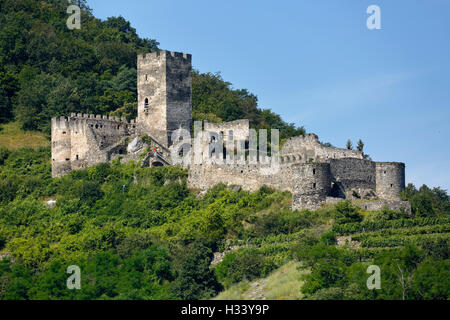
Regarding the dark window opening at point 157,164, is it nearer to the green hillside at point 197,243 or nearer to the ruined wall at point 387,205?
the green hillside at point 197,243

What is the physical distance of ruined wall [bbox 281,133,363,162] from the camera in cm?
5000

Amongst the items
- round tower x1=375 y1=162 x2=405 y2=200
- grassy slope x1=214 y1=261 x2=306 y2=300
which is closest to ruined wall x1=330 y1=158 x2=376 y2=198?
round tower x1=375 y1=162 x2=405 y2=200

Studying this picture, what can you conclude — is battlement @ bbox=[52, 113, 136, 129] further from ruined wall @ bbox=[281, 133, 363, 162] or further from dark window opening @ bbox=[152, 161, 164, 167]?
ruined wall @ bbox=[281, 133, 363, 162]

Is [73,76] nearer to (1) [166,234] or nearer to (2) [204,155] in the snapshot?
(2) [204,155]

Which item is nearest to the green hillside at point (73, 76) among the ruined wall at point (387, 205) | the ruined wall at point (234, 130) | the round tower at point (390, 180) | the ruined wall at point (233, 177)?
the ruined wall at point (234, 130)

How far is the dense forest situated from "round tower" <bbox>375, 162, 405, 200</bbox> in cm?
68

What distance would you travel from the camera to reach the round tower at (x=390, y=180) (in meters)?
47.8

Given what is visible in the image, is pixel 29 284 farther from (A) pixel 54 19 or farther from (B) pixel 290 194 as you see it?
(A) pixel 54 19

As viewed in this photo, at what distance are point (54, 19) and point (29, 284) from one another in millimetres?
41889

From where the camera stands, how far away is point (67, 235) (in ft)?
161

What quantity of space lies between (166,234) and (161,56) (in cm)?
1461
